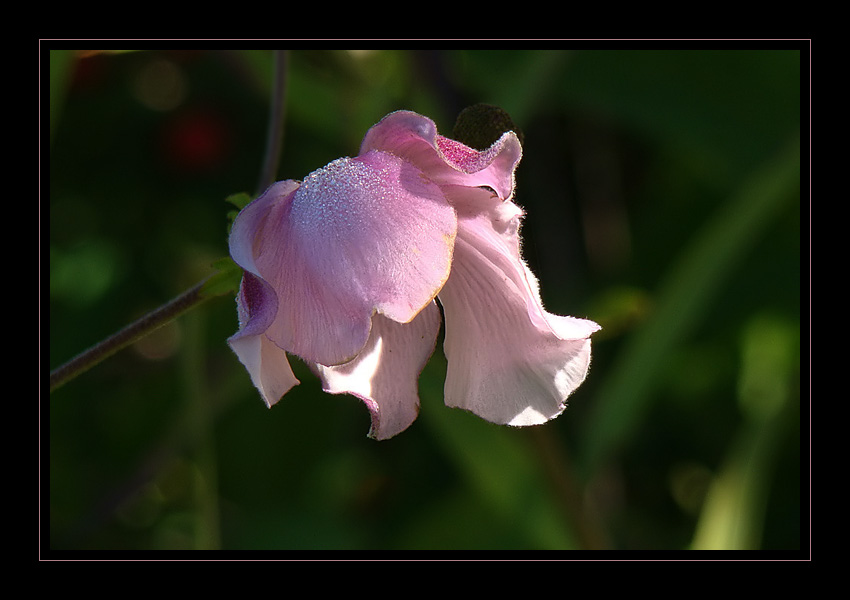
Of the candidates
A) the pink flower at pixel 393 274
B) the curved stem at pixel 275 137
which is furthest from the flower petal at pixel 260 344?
the curved stem at pixel 275 137

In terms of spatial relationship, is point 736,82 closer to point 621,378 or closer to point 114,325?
point 621,378

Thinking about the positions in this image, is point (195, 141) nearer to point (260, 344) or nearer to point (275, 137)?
point (275, 137)

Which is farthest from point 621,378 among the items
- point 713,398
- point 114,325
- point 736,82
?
point 114,325

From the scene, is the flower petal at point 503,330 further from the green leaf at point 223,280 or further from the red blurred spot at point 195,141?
the red blurred spot at point 195,141

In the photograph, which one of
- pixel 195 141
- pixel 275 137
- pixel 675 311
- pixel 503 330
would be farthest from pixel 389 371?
pixel 195 141

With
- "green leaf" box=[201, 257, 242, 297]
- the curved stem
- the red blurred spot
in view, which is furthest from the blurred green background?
"green leaf" box=[201, 257, 242, 297]
